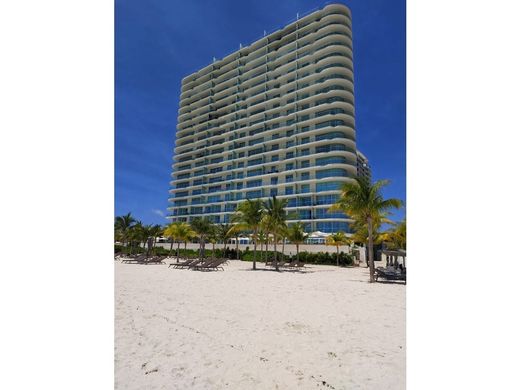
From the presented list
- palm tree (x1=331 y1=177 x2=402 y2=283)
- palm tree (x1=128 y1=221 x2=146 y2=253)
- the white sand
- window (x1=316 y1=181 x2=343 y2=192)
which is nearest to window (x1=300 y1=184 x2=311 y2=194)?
window (x1=316 y1=181 x2=343 y2=192)

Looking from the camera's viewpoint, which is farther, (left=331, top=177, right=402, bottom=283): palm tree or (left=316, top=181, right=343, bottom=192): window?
(left=316, top=181, right=343, bottom=192): window

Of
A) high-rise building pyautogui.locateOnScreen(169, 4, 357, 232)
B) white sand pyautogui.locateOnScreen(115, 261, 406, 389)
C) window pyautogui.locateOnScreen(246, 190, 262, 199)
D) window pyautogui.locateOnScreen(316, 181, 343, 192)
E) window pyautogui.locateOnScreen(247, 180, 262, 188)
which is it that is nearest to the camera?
white sand pyautogui.locateOnScreen(115, 261, 406, 389)

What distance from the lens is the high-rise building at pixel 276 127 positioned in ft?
162

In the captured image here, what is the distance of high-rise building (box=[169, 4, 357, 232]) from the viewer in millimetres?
49406

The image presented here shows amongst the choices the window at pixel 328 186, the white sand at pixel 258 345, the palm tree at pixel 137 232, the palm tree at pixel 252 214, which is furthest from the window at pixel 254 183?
the white sand at pixel 258 345

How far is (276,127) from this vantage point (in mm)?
58906

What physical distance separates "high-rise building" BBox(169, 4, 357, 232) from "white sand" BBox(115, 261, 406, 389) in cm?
3788

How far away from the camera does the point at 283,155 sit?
5572 centimetres

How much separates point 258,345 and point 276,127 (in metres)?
56.5

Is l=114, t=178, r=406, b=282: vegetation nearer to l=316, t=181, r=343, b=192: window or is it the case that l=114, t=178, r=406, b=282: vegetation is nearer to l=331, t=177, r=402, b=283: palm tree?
l=331, t=177, r=402, b=283: palm tree

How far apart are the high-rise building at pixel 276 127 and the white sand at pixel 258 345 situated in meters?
37.9

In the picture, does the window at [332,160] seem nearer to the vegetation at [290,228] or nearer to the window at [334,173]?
the window at [334,173]
